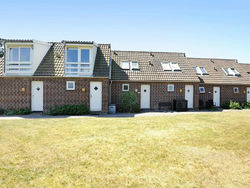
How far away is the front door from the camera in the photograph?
1669cm

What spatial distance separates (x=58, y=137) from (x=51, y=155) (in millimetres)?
1908

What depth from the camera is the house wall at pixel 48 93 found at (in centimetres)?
1417

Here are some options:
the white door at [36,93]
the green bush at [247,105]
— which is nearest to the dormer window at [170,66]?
the green bush at [247,105]

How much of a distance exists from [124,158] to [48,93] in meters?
11.3

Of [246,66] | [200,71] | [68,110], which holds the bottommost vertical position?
[68,110]

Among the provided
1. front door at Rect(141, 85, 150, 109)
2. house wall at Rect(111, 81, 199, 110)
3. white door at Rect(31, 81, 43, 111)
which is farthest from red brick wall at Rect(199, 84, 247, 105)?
white door at Rect(31, 81, 43, 111)


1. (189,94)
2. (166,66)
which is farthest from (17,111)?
(189,94)

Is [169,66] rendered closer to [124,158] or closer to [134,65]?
[134,65]

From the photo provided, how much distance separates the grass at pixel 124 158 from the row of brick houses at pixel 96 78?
6.65 m

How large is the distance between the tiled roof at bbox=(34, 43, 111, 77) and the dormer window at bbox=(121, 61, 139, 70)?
2.18 m

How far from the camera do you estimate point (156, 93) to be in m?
16.8

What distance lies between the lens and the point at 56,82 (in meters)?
14.3

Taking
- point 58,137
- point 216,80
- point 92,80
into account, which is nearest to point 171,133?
point 58,137

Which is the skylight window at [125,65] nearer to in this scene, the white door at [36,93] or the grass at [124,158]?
the white door at [36,93]
